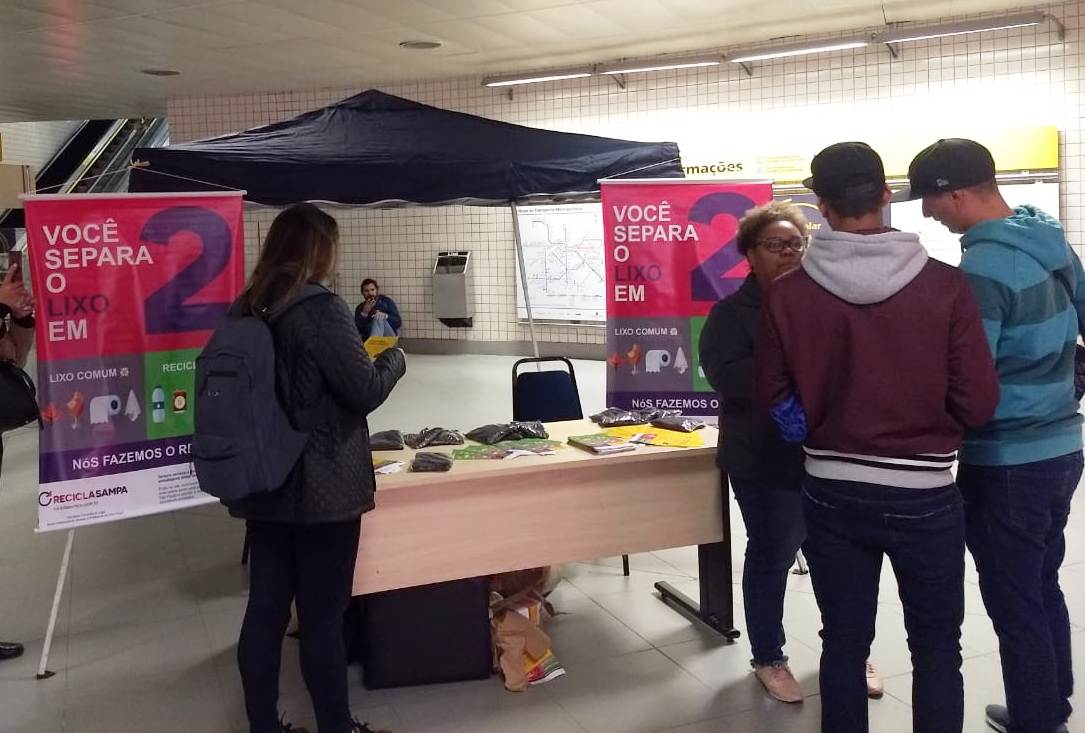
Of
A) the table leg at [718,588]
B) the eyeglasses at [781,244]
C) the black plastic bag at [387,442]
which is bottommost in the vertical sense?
the table leg at [718,588]

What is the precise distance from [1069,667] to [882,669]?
→ 24.3 inches

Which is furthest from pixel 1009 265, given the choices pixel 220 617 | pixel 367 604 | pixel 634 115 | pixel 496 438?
pixel 634 115

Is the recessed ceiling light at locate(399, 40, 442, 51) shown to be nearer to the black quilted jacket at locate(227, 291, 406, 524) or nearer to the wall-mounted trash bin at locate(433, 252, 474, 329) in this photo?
the wall-mounted trash bin at locate(433, 252, 474, 329)

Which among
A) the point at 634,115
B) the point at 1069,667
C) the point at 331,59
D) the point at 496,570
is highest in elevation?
the point at 331,59

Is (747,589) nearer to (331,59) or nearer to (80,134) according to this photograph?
(331,59)

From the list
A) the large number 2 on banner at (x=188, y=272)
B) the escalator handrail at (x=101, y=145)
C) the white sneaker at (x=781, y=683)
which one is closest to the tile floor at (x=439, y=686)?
the white sneaker at (x=781, y=683)

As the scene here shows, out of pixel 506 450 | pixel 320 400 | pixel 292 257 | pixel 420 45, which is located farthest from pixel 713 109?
pixel 320 400

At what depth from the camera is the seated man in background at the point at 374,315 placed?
24.1 ft

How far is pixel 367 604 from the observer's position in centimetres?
293

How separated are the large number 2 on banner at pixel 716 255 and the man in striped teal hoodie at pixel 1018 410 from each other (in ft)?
5.88

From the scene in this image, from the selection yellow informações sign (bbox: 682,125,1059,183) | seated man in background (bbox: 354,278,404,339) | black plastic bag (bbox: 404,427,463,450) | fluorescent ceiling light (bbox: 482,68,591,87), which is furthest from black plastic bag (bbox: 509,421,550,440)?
fluorescent ceiling light (bbox: 482,68,591,87)

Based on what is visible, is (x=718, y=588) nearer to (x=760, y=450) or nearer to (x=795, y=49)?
(x=760, y=450)

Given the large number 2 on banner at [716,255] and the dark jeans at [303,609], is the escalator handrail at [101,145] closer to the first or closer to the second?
the large number 2 on banner at [716,255]

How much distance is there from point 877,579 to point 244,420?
4.96 feet
